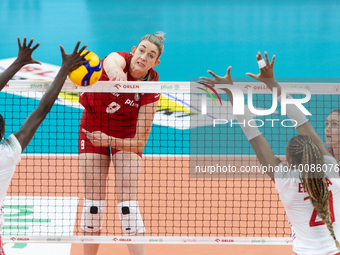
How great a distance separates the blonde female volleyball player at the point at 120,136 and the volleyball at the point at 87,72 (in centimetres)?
24

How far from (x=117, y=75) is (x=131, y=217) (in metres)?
1.28

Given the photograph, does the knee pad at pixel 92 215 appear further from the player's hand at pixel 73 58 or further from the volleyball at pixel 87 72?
the player's hand at pixel 73 58

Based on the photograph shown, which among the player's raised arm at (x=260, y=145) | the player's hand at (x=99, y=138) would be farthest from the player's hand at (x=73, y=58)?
the player's raised arm at (x=260, y=145)

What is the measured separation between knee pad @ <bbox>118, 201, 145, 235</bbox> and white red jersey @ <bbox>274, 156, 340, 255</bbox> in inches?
58.2

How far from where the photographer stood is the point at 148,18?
9.73m

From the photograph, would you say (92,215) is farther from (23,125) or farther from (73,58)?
(73,58)

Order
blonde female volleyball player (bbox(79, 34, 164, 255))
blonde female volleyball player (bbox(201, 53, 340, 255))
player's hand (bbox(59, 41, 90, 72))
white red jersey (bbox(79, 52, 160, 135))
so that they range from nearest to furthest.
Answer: blonde female volleyball player (bbox(201, 53, 340, 255))
player's hand (bbox(59, 41, 90, 72))
blonde female volleyball player (bbox(79, 34, 164, 255))
white red jersey (bbox(79, 52, 160, 135))

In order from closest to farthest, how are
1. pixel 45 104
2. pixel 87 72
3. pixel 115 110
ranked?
1. pixel 45 104
2. pixel 87 72
3. pixel 115 110

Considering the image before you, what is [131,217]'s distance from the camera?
3410mm

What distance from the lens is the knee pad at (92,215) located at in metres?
3.44

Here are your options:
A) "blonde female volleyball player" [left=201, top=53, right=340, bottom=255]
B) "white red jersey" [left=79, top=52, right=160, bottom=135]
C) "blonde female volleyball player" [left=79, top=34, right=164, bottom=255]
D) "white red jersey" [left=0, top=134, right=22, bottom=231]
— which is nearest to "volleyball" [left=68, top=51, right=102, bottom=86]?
"blonde female volleyball player" [left=79, top=34, right=164, bottom=255]

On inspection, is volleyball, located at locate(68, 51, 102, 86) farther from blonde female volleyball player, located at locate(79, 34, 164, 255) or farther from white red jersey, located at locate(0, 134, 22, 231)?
white red jersey, located at locate(0, 134, 22, 231)

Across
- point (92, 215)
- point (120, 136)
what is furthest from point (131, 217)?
point (120, 136)

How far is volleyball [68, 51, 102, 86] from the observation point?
303 cm
